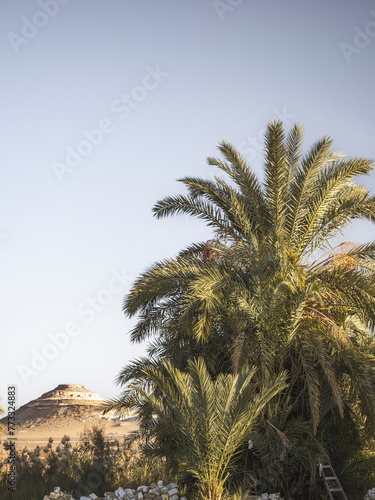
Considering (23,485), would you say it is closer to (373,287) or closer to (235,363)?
(235,363)

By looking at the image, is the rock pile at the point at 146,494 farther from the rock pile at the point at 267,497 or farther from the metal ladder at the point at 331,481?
the metal ladder at the point at 331,481

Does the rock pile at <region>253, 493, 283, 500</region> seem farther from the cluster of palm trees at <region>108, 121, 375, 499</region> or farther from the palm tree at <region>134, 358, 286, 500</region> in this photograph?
the palm tree at <region>134, 358, 286, 500</region>

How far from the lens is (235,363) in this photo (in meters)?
11.0

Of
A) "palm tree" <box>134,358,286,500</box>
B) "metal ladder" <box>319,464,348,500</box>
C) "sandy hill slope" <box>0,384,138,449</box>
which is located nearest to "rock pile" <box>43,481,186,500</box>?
"palm tree" <box>134,358,286,500</box>

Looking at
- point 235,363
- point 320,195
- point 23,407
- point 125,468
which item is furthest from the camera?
point 23,407

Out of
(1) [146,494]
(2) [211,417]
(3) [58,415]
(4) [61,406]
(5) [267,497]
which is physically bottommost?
(5) [267,497]

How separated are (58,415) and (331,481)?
64.8 ft

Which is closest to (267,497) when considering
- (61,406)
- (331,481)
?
(331,481)

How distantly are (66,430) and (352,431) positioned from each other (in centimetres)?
1818

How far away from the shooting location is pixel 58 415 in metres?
28.8

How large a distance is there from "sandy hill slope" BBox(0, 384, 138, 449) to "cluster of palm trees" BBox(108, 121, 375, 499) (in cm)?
1540

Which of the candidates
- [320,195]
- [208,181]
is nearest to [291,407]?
[320,195]

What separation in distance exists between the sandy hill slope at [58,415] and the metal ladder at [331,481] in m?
16.6

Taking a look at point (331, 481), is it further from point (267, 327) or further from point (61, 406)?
point (61, 406)
